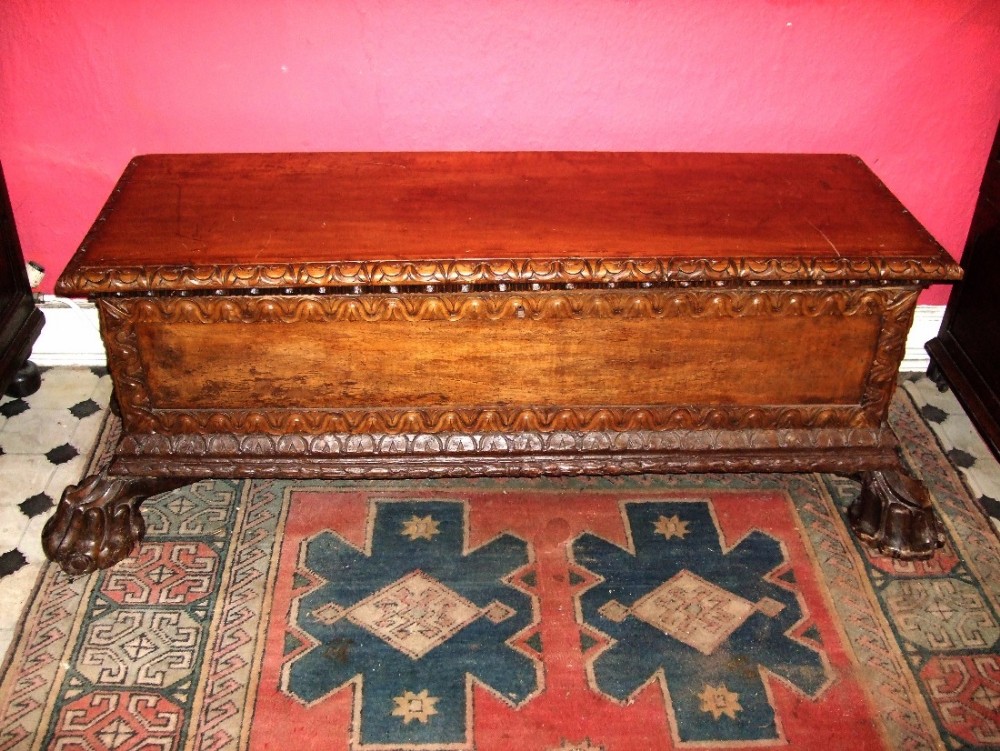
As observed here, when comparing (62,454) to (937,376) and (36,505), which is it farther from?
(937,376)

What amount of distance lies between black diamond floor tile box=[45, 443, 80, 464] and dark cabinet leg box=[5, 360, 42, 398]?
30 cm

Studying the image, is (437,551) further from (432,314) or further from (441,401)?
(432,314)

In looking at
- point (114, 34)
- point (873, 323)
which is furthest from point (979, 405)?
point (114, 34)

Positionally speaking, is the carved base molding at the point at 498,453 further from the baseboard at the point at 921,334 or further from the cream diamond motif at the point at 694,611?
the baseboard at the point at 921,334

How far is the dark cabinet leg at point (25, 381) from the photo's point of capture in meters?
2.88

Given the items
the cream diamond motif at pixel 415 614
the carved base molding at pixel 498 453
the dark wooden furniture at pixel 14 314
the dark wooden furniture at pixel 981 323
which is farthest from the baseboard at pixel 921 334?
the dark wooden furniture at pixel 14 314

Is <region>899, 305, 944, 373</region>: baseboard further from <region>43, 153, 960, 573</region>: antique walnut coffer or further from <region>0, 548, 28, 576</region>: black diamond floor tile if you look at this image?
<region>0, 548, 28, 576</region>: black diamond floor tile

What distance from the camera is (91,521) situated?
7.66 ft

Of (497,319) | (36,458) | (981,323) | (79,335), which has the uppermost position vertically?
(79,335)

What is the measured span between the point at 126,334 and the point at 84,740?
88cm

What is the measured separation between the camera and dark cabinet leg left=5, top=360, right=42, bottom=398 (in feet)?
9.46

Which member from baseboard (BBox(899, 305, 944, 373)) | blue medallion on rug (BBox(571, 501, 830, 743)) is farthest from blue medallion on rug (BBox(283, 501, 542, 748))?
baseboard (BBox(899, 305, 944, 373))

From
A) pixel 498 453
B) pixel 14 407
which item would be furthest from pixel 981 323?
pixel 14 407

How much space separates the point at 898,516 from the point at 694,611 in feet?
1.98
